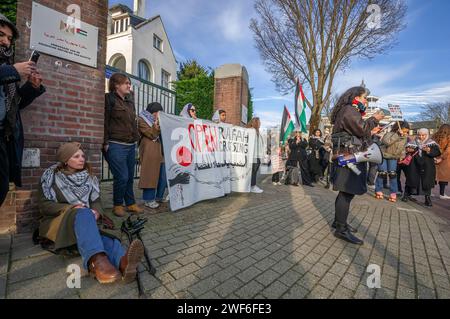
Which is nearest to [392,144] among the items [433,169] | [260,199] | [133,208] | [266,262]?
[433,169]

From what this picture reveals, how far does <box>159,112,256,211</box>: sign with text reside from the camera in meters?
3.80

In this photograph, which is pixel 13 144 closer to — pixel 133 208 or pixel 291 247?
pixel 133 208

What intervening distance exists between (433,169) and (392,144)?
3.51ft

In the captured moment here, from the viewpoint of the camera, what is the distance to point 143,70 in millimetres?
20891

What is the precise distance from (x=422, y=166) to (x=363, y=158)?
437 cm

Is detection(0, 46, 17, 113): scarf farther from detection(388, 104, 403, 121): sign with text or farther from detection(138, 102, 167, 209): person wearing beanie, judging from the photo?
detection(388, 104, 403, 121): sign with text

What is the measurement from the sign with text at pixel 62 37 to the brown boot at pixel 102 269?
2.48 meters

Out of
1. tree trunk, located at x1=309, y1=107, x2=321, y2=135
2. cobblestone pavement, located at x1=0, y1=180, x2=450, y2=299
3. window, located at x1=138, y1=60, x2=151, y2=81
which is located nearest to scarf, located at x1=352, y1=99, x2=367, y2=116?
cobblestone pavement, located at x1=0, y1=180, x2=450, y2=299

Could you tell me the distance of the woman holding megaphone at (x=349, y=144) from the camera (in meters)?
2.94

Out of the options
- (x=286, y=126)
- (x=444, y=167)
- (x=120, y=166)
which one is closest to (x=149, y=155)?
(x=120, y=166)

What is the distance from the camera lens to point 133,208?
367 centimetres

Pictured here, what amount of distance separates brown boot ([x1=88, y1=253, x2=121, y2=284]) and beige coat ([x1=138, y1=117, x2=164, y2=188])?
200 centimetres

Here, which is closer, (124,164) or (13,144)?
(13,144)

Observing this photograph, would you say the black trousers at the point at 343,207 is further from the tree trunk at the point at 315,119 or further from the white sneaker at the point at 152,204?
the tree trunk at the point at 315,119
